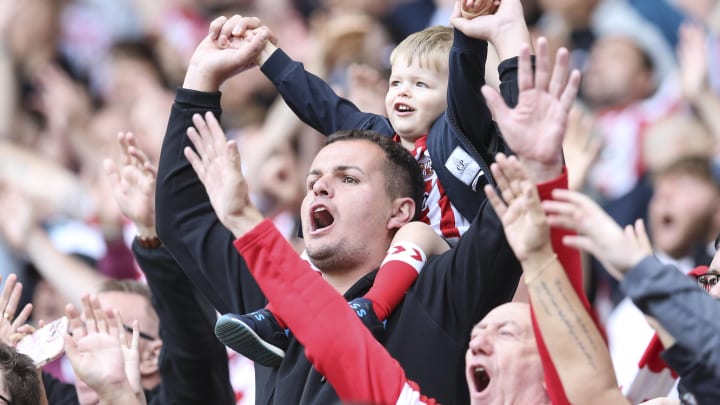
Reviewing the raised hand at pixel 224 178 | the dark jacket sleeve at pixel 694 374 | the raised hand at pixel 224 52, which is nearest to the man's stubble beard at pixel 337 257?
the raised hand at pixel 224 178

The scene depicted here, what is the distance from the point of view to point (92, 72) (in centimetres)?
965

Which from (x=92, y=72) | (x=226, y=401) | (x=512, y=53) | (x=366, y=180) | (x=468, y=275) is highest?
(x=92, y=72)

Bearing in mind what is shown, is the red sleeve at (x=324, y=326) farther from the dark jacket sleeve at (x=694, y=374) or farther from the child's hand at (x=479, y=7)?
the child's hand at (x=479, y=7)

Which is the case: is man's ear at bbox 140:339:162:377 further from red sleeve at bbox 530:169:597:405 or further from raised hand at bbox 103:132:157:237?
red sleeve at bbox 530:169:597:405

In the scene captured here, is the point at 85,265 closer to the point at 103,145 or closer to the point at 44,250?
the point at 44,250

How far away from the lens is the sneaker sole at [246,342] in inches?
146

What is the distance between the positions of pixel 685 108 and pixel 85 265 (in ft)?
9.59

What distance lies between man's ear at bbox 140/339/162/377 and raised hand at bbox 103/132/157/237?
21.9 inches

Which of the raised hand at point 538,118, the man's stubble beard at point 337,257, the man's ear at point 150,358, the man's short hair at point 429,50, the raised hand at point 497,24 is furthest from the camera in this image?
the man's ear at point 150,358

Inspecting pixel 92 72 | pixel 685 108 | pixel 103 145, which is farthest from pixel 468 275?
pixel 92 72

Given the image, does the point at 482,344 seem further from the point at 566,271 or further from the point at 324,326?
the point at 324,326

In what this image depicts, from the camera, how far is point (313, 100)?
4582 mm

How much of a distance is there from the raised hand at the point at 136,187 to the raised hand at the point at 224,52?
0.54 metres

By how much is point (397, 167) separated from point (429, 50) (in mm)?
519
